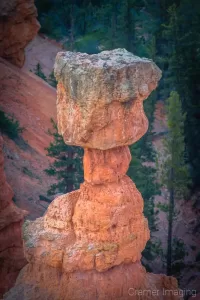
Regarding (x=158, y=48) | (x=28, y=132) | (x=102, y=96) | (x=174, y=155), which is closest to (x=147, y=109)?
(x=174, y=155)

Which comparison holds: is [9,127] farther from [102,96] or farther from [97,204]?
[102,96]

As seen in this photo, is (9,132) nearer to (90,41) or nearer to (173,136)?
(173,136)

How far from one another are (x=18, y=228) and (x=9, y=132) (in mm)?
12650

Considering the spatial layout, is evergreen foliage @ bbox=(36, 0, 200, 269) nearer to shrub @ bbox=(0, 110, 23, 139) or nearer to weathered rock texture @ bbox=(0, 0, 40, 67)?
weathered rock texture @ bbox=(0, 0, 40, 67)

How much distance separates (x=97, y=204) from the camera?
13.6 meters

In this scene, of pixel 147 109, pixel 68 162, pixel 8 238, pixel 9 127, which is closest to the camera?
pixel 8 238

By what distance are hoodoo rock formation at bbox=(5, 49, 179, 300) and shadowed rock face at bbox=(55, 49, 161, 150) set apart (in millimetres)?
21

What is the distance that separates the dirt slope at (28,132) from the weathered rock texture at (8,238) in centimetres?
503

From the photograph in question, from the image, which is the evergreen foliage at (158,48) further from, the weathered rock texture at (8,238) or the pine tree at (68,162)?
the weathered rock texture at (8,238)

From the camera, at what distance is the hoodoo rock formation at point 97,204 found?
12633 millimetres

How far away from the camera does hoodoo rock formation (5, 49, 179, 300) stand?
12.6m

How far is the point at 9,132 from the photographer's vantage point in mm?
30734

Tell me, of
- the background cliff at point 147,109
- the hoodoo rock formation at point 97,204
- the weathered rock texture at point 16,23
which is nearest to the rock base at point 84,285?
the hoodoo rock formation at point 97,204

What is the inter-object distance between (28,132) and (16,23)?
660cm
